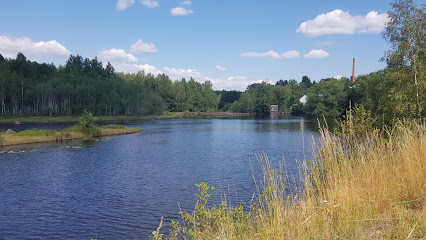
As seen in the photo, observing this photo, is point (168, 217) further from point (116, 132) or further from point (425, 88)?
point (116, 132)

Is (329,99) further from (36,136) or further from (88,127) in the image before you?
(36,136)

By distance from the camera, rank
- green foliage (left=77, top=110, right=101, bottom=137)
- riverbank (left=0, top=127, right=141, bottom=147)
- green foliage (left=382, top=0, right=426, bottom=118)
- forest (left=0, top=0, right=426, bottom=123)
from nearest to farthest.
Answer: green foliage (left=382, top=0, right=426, bottom=118) → riverbank (left=0, top=127, right=141, bottom=147) → green foliage (left=77, top=110, right=101, bottom=137) → forest (left=0, top=0, right=426, bottom=123)

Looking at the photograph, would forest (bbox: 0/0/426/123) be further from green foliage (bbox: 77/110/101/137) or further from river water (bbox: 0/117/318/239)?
green foliage (bbox: 77/110/101/137)

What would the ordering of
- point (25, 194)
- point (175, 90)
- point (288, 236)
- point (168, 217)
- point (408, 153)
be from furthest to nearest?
point (175, 90)
point (25, 194)
point (168, 217)
point (408, 153)
point (288, 236)

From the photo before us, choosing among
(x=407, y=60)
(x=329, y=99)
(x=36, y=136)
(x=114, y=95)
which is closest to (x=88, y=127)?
(x=36, y=136)

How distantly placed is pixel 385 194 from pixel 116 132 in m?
61.2

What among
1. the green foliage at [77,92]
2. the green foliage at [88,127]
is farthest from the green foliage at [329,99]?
the green foliage at [88,127]

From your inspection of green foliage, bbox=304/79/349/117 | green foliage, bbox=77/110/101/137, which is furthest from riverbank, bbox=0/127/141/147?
green foliage, bbox=304/79/349/117

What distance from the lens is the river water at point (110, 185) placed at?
15859 millimetres

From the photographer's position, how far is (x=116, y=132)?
208ft

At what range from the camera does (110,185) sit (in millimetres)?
24016

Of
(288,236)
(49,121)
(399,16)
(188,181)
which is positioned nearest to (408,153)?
(288,236)

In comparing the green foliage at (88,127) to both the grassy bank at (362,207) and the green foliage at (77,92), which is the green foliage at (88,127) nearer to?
the grassy bank at (362,207)

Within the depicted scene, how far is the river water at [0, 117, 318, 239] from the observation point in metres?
15.9
